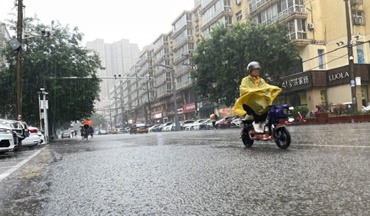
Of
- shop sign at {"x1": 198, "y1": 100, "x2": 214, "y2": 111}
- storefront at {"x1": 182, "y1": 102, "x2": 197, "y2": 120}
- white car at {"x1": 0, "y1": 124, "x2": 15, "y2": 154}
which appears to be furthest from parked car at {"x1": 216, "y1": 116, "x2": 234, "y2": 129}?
white car at {"x1": 0, "y1": 124, "x2": 15, "y2": 154}

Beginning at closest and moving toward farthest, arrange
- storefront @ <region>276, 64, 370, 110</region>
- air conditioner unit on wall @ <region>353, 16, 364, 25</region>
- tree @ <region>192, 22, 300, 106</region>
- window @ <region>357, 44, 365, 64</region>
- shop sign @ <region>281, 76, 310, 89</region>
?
tree @ <region>192, 22, 300, 106</region> < storefront @ <region>276, 64, 370, 110</region> < air conditioner unit on wall @ <region>353, 16, 364, 25</region> < window @ <region>357, 44, 365, 64</region> < shop sign @ <region>281, 76, 310, 89</region>

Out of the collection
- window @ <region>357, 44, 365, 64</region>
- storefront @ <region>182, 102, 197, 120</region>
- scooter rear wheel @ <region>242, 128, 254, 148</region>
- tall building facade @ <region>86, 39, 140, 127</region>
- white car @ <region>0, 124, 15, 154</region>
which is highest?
tall building facade @ <region>86, 39, 140, 127</region>

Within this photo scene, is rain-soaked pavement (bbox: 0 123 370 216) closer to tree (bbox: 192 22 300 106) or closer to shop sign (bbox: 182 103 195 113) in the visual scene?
tree (bbox: 192 22 300 106)

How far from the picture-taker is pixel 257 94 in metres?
7.13

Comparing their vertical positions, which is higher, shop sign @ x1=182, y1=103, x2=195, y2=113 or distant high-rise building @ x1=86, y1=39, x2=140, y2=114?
distant high-rise building @ x1=86, y1=39, x2=140, y2=114

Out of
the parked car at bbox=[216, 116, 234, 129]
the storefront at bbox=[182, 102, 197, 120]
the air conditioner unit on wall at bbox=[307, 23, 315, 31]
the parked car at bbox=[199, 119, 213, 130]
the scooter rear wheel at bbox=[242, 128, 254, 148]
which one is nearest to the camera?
the scooter rear wheel at bbox=[242, 128, 254, 148]

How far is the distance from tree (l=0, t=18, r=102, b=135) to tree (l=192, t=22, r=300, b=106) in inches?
433

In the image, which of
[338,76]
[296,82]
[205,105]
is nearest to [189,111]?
[205,105]

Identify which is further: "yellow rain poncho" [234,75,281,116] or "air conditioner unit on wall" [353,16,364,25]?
"air conditioner unit on wall" [353,16,364,25]

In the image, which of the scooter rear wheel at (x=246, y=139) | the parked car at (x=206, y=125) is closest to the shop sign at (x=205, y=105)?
the parked car at (x=206, y=125)

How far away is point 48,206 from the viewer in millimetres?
3383

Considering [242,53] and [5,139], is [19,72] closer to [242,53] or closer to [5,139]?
[5,139]

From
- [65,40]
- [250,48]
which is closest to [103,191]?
[250,48]

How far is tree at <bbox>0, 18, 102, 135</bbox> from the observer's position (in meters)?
30.4
